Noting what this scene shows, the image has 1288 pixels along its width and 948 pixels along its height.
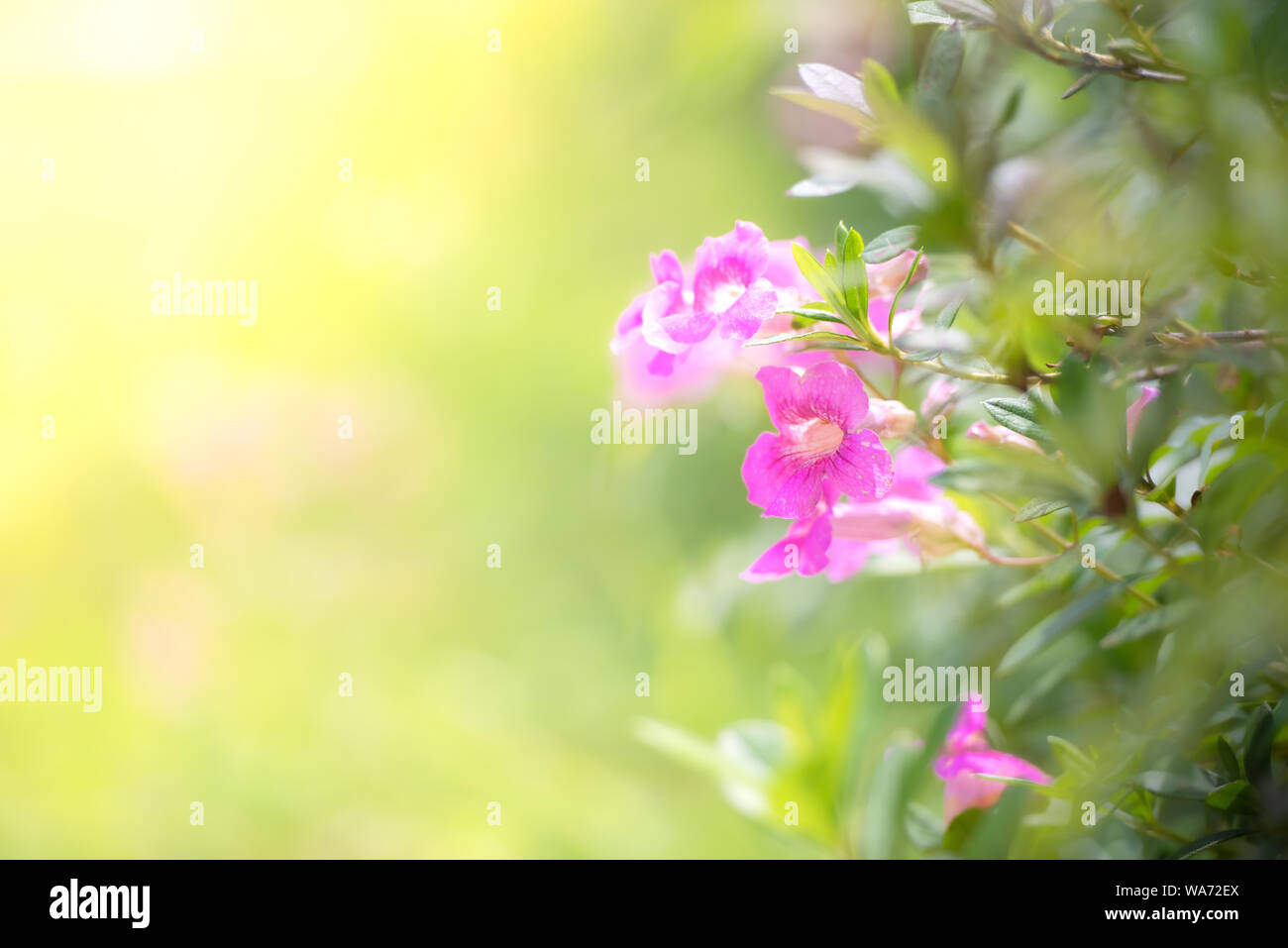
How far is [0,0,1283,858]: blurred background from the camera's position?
5.17 ft

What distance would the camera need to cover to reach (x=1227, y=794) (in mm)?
481

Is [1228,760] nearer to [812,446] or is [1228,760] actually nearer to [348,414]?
[812,446]

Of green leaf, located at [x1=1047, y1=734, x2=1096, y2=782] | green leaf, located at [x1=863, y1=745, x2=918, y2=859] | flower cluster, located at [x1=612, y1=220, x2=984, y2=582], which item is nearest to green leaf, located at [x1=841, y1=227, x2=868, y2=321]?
flower cluster, located at [x1=612, y1=220, x2=984, y2=582]

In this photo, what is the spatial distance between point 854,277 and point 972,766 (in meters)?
0.34

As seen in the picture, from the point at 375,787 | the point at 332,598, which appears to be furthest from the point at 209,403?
the point at 375,787

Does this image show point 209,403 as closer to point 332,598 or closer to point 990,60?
point 332,598

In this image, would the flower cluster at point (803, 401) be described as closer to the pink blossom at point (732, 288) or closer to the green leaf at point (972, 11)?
the pink blossom at point (732, 288)

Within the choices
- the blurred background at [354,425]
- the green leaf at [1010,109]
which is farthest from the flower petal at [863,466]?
the blurred background at [354,425]

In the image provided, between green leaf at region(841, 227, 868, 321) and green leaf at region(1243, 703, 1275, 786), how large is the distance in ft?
0.95

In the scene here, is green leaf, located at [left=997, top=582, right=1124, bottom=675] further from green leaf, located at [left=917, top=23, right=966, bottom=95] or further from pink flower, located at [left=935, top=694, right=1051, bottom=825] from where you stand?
green leaf, located at [left=917, top=23, right=966, bottom=95]

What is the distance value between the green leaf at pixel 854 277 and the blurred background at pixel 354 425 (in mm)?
881

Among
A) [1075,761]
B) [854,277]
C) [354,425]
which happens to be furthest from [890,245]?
[354,425]
